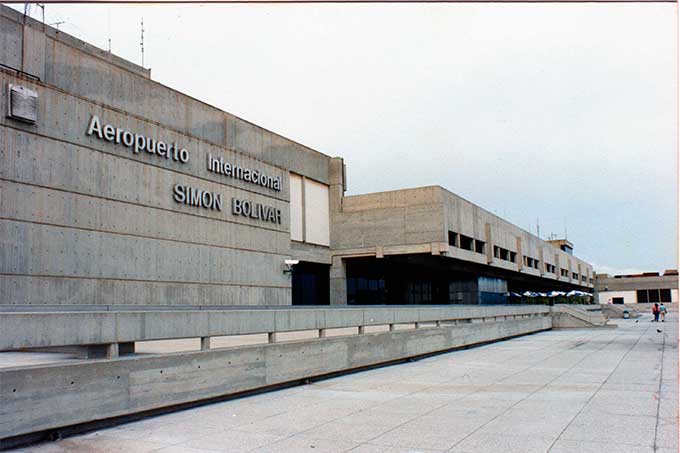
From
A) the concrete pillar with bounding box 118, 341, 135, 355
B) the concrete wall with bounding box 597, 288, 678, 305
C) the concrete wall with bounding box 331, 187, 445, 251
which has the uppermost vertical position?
the concrete wall with bounding box 331, 187, 445, 251

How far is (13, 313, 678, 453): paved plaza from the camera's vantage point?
708 cm

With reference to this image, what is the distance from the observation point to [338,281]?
3778 centimetres

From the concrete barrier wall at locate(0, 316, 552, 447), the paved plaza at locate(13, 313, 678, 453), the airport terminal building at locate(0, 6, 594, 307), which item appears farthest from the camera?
the airport terminal building at locate(0, 6, 594, 307)

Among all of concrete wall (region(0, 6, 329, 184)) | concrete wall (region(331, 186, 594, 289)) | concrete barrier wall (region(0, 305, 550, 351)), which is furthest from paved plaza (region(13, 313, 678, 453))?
concrete wall (region(331, 186, 594, 289))

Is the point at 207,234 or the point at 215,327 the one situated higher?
the point at 207,234

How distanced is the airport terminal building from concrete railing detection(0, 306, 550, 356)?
897 centimetres

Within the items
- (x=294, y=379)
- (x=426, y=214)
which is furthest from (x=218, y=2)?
(x=426, y=214)

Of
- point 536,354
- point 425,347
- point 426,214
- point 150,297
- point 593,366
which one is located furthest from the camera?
point 426,214

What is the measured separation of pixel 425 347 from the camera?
17766 millimetres

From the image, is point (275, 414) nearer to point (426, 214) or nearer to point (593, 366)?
point (593, 366)

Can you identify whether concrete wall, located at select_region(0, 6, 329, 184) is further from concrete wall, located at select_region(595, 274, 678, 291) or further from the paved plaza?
concrete wall, located at select_region(595, 274, 678, 291)

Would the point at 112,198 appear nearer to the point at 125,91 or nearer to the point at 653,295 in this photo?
the point at 125,91

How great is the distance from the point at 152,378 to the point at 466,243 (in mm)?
36506

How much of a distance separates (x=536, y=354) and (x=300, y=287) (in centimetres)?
1950
